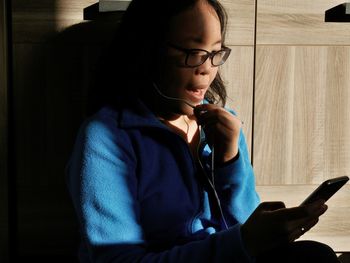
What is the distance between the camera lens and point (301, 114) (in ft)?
4.58

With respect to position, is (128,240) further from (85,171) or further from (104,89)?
(104,89)

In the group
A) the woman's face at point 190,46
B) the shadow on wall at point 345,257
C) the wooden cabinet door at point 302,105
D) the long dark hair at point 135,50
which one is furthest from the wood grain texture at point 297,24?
the shadow on wall at point 345,257

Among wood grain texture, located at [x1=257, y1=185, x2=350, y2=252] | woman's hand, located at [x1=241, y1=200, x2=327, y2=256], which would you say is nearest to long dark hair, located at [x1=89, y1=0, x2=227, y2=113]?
woman's hand, located at [x1=241, y1=200, x2=327, y2=256]

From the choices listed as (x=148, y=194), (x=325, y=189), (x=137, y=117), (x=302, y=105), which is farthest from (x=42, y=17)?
(x=325, y=189)

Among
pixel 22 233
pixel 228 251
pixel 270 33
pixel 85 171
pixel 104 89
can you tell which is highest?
pixel 270 33

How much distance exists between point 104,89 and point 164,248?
1.09 feet

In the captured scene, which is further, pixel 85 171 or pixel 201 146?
pixel 201 146

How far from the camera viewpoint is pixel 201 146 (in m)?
1.17

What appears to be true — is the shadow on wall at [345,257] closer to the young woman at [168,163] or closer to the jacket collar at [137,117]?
A: the young woman at [168,163]

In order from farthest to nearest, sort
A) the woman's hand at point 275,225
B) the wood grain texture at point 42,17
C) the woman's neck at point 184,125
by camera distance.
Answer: the wood grain texture at point 42,17 < the woman's neck at point 184,125 < the woman's hand at point 275,225

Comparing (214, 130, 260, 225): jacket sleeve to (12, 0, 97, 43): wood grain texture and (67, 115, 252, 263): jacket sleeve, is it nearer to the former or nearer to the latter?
(67, 115, 252, 263): jacket sleeve

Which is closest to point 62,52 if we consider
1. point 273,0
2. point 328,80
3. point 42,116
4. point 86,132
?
point 42,116

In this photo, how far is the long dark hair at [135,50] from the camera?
108cm

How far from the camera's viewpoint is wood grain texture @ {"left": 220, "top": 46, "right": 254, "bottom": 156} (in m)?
1.36
